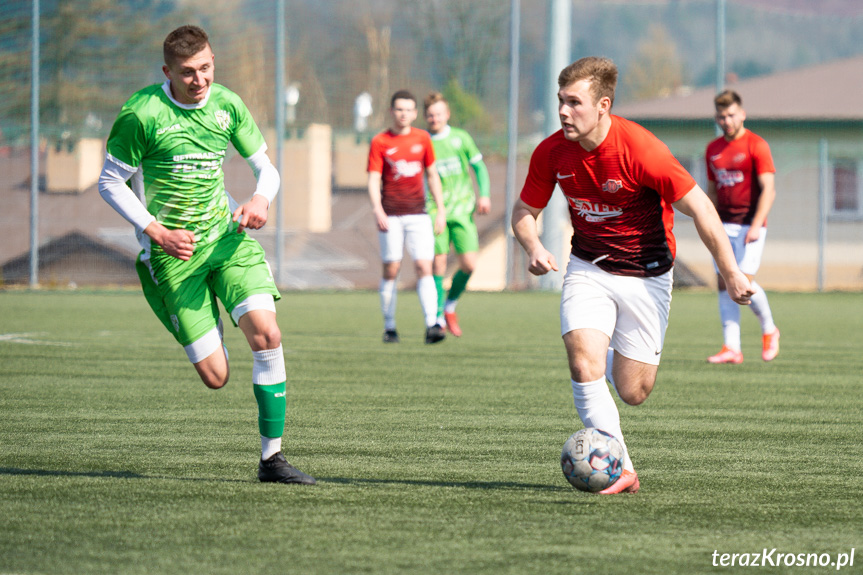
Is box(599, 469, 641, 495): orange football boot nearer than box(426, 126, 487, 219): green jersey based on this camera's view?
Yes

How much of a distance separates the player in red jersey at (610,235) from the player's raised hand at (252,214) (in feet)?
3.57

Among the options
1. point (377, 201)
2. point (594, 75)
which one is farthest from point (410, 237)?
point (594, 75)

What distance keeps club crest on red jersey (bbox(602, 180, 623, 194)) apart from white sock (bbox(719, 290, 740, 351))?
5.01 meters

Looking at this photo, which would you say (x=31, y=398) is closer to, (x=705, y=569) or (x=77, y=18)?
(x=705, y=569)

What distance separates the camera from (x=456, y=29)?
22.0m

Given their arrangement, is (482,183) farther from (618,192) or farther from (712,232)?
(712,232)

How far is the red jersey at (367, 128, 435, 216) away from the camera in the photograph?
36.4 ft

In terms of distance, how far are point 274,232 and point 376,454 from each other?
51.2ft

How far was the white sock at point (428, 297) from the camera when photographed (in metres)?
10.9

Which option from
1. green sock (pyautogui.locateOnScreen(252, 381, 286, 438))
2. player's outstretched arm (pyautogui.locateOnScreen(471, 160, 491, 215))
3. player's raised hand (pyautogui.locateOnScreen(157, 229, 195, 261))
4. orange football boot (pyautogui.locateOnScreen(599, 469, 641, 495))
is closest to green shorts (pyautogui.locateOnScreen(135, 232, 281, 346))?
player's raised hand (pyautogui.locateOnScreen(157, 229, 195, 261))

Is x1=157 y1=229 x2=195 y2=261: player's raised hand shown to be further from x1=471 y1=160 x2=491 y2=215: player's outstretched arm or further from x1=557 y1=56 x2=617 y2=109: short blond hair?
x1=471 y1=160 x2=491 y2=215: player's outstretched arm

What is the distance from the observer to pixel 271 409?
4930 mm

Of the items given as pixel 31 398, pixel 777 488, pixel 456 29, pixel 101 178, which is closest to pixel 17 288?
pixel 456 29

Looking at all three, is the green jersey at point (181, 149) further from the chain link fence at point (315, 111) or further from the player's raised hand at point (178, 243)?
the chain link fence at point (315, 111)
